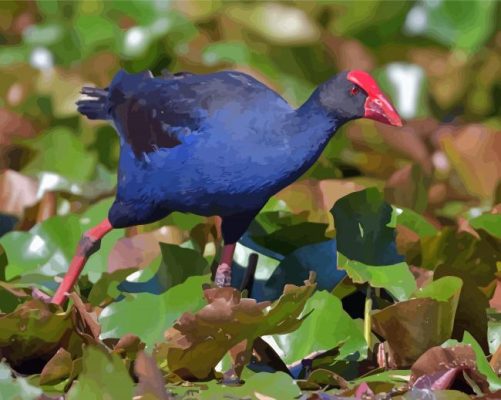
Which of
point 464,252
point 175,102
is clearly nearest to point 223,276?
point 175,102

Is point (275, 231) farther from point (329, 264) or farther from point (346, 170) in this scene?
point (346, 170)

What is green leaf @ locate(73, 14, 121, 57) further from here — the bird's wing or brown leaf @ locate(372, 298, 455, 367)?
brown leaf @ locate(372, 298, 455, 367)

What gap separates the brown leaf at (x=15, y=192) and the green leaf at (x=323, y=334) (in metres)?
0.73

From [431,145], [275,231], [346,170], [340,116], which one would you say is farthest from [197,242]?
[431,145]

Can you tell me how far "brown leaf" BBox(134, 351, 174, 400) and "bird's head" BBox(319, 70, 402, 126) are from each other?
0.62 metres

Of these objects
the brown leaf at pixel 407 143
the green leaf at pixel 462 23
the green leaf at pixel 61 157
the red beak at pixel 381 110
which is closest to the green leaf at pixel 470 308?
the red beak at pixel 381 110

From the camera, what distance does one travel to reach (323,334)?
1788 millimetres

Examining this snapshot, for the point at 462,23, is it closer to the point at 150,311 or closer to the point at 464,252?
the point at 464,252

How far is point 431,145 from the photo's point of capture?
2768 mm

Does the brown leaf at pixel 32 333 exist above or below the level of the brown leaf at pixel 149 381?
below

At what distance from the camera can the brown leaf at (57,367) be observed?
1.60 meters

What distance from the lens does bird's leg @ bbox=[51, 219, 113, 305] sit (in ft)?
6.40

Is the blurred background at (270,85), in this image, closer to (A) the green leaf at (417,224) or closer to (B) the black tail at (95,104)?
(A) the green leaf at (417,224)

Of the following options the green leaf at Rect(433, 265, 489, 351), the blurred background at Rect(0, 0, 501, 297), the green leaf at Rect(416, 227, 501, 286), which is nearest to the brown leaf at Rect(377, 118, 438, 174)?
the blurred background at Rect(0, 0, 501, 297)
